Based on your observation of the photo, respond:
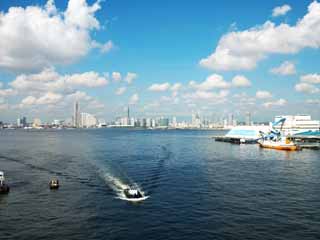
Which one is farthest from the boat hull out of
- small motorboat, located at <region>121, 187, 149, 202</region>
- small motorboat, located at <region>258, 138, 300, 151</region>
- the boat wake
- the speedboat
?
the speedboat

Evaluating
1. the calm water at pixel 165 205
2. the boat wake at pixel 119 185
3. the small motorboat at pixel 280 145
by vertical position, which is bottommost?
the calm water at pixel 165 205

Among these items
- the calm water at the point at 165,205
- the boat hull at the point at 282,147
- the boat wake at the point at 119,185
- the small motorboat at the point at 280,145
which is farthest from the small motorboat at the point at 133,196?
the small motorboat at the point at 280,145

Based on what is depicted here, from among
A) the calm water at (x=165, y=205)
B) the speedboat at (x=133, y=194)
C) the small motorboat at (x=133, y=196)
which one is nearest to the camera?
the calm water at (x=165, y=205)

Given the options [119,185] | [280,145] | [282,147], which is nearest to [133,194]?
[119,185]

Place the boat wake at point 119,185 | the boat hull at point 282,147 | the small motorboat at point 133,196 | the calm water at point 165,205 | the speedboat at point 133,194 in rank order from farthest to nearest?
the boat hull at point 282,147 → the boat wake at point 119,185 → the speedboat at point 133,194 → the small motorboat at point 133,196 → the calm water at point 165,205

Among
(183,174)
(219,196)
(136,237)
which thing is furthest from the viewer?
(183,174)

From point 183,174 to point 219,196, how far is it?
74.7ft

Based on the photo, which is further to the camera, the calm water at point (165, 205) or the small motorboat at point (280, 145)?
the small motorboat at point (280, 145)

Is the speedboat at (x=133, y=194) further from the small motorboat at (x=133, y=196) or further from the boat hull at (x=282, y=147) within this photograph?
the boat hull at (x=282, y=147)

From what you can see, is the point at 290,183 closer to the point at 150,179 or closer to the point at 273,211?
the point at 273,211

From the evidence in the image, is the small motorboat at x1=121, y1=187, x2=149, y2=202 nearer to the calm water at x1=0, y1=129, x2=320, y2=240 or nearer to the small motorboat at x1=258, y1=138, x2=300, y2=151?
the calm water at x1=0, y1=129, x2=320, y2=240

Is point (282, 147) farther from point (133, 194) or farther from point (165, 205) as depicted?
point (165, 205)

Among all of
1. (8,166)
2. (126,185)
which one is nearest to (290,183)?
(126,185)

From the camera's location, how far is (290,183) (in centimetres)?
6525
